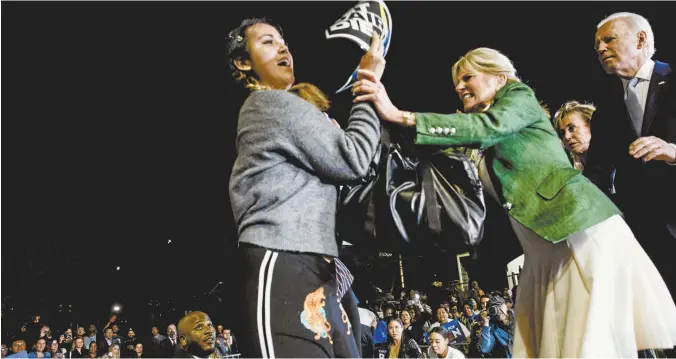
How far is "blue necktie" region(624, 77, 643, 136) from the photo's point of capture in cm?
337

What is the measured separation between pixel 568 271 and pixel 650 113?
1422mm

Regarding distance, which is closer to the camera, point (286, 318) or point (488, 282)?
point (286, 318)

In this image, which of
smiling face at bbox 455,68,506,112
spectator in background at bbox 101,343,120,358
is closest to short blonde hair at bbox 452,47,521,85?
smiling face at bbox 455,68,506,112

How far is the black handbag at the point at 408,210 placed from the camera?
2205 mm

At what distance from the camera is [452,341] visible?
365 inches

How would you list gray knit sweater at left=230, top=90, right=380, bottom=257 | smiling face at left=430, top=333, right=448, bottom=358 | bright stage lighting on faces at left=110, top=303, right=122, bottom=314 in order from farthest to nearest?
bright stage lighting on faces at left=110, top=303, right=122, bottom=314
smiling face at left=430, top=333, right=448, bottom=358
gray knit sweater at left=230, top=90, right=380, bottom=257

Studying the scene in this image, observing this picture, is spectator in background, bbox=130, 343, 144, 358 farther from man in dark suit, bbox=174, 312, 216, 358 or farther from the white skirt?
the white skirt

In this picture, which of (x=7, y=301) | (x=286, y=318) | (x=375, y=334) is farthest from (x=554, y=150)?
(x=7, y=301)

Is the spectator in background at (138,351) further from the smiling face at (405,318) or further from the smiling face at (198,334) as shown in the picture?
the smiling face at (198,334)

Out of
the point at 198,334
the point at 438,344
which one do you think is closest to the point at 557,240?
the point at 198,334

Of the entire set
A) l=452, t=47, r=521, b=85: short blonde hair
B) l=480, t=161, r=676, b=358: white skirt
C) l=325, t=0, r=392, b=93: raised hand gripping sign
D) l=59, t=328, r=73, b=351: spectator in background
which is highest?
l=325, t=0, r=392, b=93: raised hand gripping sign

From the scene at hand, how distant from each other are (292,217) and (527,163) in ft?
3.53

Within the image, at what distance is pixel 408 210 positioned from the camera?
2219mm

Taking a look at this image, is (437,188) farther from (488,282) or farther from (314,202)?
(488,282)
